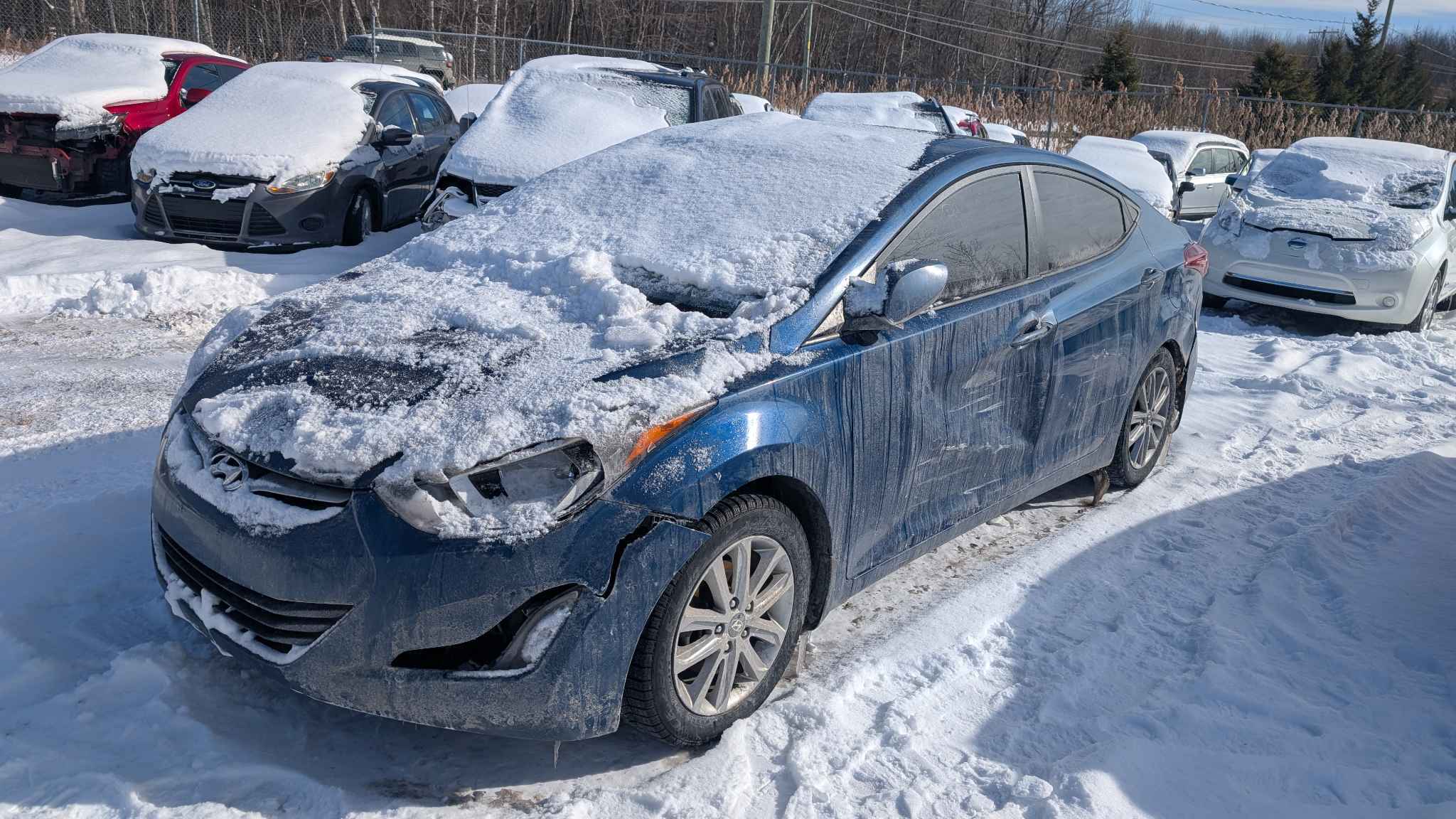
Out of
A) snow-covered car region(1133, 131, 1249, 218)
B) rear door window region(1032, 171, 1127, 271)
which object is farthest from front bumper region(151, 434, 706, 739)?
snow-covered car region(1133, 131, 1249, 218)

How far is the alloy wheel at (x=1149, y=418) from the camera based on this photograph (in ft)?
17.0

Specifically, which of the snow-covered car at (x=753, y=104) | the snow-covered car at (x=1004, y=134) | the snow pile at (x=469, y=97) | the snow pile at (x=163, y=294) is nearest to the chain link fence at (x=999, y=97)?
the snow pile at (x=469, y=97)

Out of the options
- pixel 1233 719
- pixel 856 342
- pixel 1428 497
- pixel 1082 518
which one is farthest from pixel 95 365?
pixel 1428 497

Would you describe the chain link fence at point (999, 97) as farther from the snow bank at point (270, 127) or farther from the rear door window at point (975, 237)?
the rear door window at point (975, 237)

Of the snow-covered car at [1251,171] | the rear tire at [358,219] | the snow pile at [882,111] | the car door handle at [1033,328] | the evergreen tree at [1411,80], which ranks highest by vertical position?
the evergreen tree at [1411,80]

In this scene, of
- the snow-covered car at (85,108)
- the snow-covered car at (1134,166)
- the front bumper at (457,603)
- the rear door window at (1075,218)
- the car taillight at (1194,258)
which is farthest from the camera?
the snow-covered car at (1134,166)

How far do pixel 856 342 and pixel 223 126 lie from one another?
787 cm

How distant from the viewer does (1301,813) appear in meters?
2.97

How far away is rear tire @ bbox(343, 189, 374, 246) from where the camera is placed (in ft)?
30.7

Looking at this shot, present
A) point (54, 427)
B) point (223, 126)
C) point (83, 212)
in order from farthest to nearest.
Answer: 1. point (83, 212)
2. point (223, 126)
3. point (54, 427)

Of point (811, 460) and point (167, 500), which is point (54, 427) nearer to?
point (167, 500)

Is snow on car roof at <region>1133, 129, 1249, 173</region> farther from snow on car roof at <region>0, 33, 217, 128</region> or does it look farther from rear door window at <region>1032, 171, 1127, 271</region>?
snow on car roof at <region>0, 33, 217, 128</region>

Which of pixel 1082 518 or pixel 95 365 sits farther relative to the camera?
pixel 95 365

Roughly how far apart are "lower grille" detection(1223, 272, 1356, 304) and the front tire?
8116 millimetres
